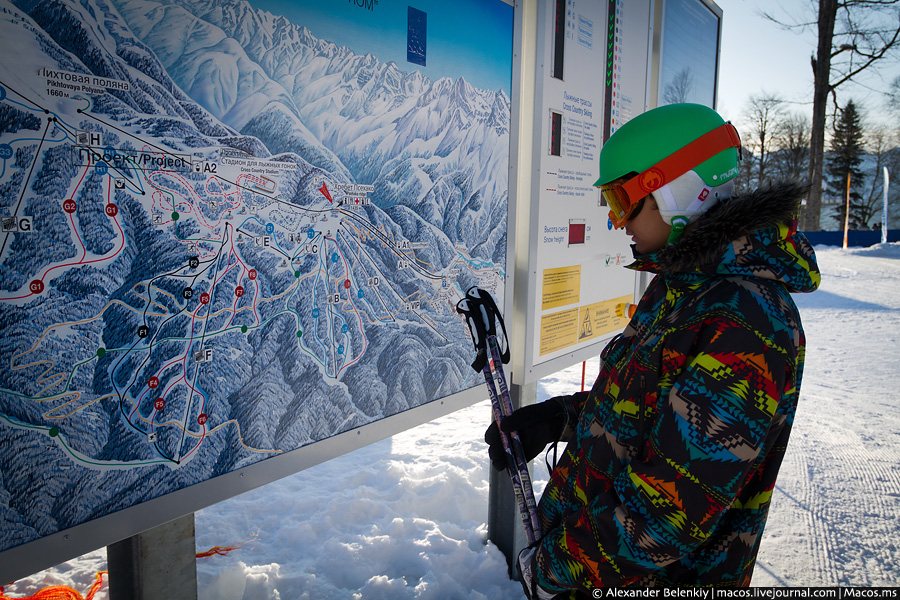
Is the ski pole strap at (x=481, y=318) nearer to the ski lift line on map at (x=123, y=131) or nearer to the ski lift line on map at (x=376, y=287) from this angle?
the ski lift line on map at (x=376, y=287)

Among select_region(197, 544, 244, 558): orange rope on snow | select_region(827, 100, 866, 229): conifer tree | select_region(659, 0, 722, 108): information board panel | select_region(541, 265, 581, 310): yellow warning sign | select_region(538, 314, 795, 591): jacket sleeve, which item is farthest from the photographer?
select_region(827, 100, 866, 229): conifer tree

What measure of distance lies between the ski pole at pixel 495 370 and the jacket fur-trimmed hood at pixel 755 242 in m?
0.74

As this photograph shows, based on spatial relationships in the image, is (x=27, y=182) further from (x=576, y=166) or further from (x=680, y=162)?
(x=576, y=166)

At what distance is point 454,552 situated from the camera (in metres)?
3.10

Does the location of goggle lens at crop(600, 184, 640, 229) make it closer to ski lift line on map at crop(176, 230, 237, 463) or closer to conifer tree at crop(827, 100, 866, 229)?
ski lift line on map at crop(176, 230, 237, 463)

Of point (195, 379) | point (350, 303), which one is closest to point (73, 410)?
point (195, 379)

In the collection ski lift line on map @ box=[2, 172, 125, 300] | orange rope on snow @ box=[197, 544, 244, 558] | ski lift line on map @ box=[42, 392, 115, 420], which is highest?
ski lift line on map @ box=[2, 172, 125, 300]

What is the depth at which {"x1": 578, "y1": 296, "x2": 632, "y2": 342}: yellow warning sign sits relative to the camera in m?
3.23

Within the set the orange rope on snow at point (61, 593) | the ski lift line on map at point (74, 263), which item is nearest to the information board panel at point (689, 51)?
the ski lift line on map at point (74, 263)

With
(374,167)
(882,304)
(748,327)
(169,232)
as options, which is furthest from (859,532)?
(882,304)

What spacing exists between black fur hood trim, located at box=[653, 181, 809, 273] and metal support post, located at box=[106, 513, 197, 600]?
1.69 m

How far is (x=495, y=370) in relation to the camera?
6.35 feet

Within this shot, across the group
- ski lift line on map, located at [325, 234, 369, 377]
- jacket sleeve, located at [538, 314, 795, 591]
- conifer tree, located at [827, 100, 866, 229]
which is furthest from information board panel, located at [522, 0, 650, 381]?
conifer tree, located at [827, 100, 866, 229]

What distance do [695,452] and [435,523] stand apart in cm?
266
